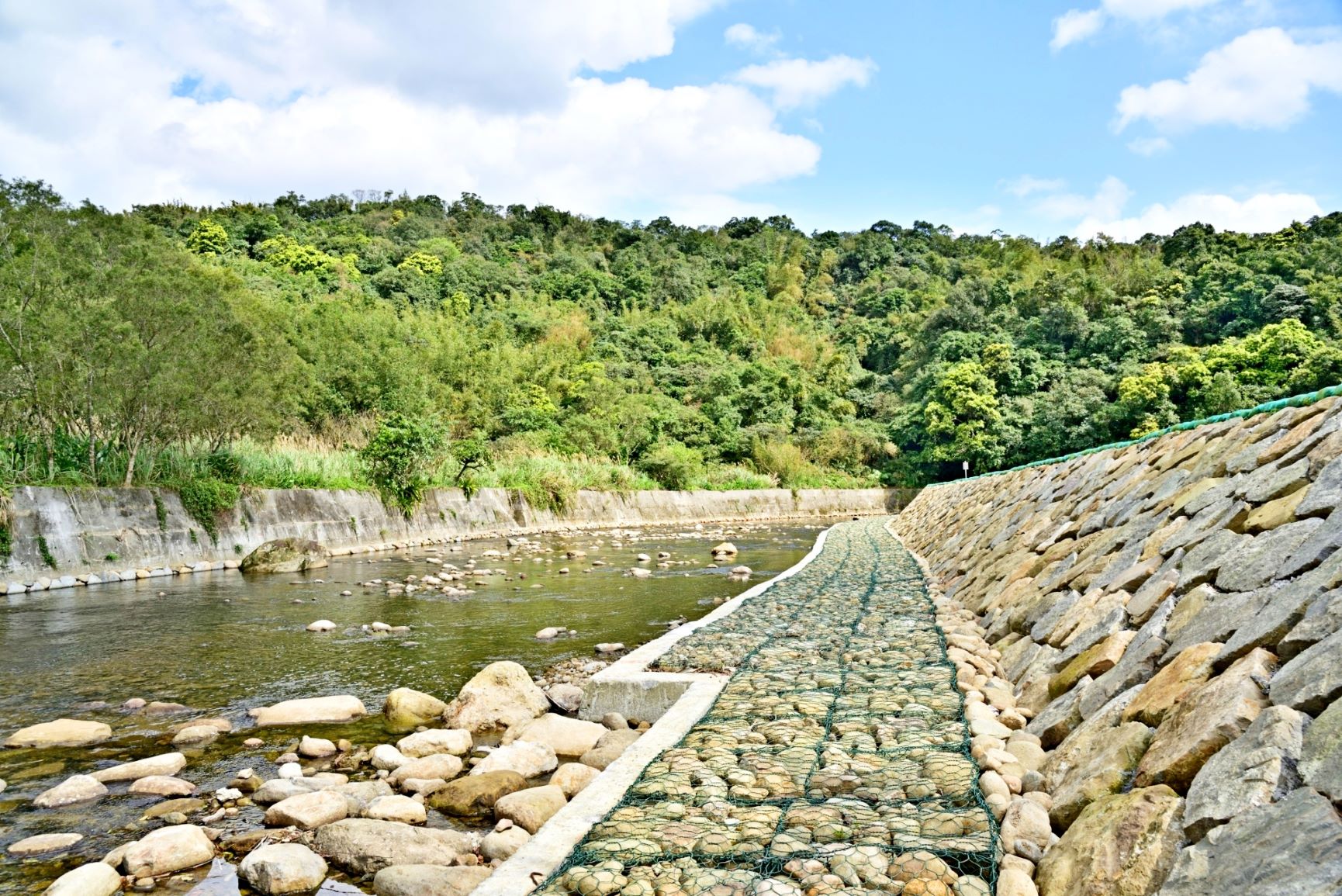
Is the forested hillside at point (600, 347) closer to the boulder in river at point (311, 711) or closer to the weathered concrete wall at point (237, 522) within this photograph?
the weathered concrete wall at point (237, 522)

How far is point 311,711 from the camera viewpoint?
5988 mm

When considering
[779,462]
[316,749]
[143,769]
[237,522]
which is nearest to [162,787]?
[143,769]

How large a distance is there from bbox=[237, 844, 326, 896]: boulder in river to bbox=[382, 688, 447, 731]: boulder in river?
2184 mm

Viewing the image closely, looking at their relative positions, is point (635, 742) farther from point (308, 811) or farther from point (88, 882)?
point (88, 882)

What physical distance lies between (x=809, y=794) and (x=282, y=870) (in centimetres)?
227

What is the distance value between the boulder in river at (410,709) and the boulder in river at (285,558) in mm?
9722

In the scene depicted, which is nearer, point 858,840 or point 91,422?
point 858,840

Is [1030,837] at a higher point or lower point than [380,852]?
higher

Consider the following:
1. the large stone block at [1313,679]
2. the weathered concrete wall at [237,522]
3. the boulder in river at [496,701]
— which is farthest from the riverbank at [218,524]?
the large stone block at [1313,679]

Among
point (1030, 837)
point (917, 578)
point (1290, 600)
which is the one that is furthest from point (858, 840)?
point (917, 578)

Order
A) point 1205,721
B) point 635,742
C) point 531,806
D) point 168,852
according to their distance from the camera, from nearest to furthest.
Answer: point 1205,721 → point 168,852 → point 531,806 → point 635,742

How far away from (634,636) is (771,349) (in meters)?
49.6

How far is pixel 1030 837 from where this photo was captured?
2.81 m

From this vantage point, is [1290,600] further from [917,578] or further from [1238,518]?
[917,578]
